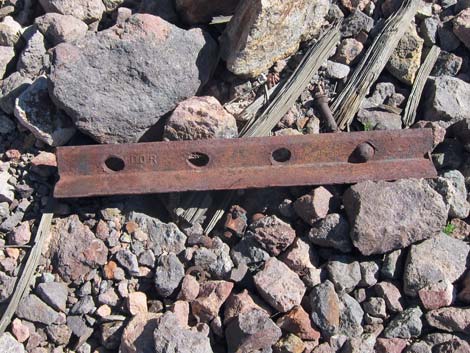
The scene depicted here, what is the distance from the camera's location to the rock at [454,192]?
3264 mm

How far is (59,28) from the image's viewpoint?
11.9 ft

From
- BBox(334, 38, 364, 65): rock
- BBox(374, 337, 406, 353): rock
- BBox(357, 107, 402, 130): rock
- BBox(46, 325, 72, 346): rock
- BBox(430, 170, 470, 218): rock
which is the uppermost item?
BBox(334, 38, 364, 65): rock

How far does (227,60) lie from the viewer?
351 centimetres

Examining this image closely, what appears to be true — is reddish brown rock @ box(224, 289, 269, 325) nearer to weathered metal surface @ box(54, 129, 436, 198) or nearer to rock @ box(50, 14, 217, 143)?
weathered metal surface @ box(54, 129, 436, 198)

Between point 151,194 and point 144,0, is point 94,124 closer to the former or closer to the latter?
point 151,194

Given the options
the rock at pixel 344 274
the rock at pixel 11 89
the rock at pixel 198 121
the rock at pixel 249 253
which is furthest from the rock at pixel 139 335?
the rock at pixel 11 89

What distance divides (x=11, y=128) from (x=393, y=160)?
7.74ft

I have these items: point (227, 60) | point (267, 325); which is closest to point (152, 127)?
point (227, 60)

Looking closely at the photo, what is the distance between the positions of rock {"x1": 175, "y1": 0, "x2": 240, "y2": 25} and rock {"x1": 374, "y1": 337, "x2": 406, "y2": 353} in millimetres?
2197

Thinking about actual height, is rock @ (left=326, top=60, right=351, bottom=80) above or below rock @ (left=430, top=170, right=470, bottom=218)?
above

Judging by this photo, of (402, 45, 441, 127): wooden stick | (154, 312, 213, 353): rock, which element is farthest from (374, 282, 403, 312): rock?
(402, 45, 441, 127): wooden stick

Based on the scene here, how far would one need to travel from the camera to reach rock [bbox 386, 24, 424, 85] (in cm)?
367

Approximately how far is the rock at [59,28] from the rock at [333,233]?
Result: 1.96m

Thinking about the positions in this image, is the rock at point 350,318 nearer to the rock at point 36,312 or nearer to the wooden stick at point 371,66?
the wooden stick at point 371,66
